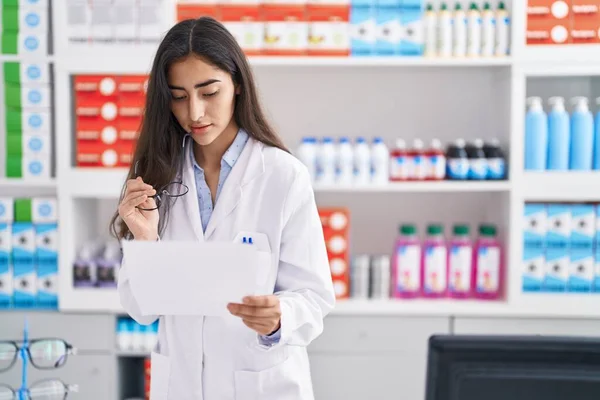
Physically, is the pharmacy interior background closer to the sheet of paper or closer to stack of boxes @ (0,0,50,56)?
stack of boxes @ (0,0,50,56)

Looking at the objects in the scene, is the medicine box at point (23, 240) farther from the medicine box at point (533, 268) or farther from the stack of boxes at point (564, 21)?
the stack of boxes at point (564, 21)

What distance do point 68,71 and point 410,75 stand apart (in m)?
1.63

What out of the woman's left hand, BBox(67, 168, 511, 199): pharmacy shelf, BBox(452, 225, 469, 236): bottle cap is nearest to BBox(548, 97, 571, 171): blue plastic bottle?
BBox(67, 168, 511, 199): pharmacy shelf

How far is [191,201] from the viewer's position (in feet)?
5.66

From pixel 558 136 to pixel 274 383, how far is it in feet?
6.33

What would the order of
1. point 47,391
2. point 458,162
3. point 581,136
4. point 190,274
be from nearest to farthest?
point 190,274, point 47,391, point 581,136, point 458,162

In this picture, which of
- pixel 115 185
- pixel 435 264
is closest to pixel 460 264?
pixel 435 264

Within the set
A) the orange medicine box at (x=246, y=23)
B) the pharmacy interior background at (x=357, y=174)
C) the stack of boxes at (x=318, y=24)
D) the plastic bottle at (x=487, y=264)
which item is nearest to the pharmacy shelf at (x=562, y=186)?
the pharmacy interior background at (x=357, y=174)

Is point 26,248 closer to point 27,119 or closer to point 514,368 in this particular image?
point 27,119

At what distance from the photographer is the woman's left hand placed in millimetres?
1449

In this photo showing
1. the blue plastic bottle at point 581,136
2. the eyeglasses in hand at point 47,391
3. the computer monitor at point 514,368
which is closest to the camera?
the computer monitor at point 514,368

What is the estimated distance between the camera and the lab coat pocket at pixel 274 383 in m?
1.64

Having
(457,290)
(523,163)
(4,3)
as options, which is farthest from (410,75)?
(4,3)

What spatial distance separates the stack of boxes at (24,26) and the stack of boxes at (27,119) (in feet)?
0.25
